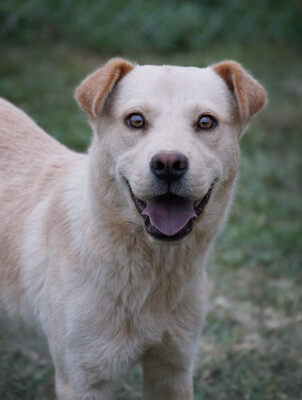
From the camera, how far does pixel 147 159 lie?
9.96 ft

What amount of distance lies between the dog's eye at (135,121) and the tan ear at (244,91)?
0.52 meters

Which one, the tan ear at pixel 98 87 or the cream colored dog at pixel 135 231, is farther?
the tan ear at pixel 98 87

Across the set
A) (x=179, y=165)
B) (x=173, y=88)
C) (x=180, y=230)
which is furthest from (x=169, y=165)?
(x=173, y=88)

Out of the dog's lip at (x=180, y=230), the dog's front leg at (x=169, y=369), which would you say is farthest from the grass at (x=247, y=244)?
the dog's lip at (x=180, y=230)

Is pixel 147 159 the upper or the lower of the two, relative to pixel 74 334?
upper

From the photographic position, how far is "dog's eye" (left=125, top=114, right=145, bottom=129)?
128 inches

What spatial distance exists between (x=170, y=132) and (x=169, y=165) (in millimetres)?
212

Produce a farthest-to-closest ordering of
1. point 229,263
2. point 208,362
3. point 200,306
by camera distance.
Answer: point 229,263, point 208,362, point 200,306

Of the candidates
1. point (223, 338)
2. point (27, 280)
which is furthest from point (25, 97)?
point (27, 280)

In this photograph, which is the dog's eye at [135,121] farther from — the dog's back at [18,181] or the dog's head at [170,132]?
the dog's back at [18,181]

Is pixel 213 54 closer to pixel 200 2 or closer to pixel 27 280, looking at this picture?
pixel 200 2

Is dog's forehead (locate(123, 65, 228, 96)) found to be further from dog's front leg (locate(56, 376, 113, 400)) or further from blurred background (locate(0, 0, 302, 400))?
blurred background (locate(0, 0, 302, 400))

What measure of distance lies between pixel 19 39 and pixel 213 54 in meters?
2.96

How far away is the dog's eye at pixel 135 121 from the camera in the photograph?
3256mm
